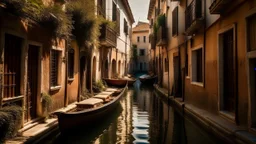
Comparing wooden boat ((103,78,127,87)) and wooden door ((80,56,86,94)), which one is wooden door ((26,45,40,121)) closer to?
wooden door ((80,56,86,94))

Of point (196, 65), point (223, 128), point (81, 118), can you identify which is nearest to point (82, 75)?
point (196, 65)

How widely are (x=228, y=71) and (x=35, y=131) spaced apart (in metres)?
6.06

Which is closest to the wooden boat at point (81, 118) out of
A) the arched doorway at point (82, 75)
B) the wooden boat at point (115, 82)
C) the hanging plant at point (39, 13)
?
the hanging plant at point (39, 13)

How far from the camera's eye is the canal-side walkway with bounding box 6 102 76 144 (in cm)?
562

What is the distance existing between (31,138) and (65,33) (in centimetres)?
420

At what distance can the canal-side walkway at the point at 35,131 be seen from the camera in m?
5.62

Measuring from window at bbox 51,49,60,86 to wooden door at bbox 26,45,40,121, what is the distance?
137 cm

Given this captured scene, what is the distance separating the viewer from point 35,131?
643cm

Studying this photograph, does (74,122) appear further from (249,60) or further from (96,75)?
(96,75)

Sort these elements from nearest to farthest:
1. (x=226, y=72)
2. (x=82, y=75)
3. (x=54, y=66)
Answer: (x=226, y=72) < (x=54, y=66) < (x=82, y=75)

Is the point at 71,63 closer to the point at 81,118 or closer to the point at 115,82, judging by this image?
the point at 81,118

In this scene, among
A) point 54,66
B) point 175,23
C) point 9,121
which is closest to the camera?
point 9,121

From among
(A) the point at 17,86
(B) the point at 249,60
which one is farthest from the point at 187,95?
(A) the point at 17,86

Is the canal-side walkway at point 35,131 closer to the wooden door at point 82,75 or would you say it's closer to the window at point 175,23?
the wooden door at point 82,75
